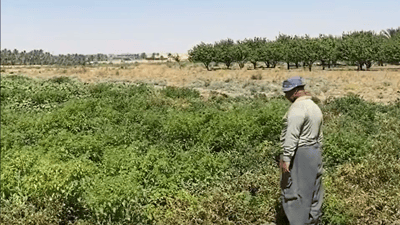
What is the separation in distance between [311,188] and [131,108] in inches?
302

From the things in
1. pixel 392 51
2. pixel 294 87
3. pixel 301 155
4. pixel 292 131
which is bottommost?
pixel 301 155

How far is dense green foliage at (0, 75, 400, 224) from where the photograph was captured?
562cm

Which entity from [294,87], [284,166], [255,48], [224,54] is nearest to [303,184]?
[284,166]

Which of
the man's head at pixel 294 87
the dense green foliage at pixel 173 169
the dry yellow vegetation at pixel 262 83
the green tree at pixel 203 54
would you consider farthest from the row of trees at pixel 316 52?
the man's head at pixel 294 87

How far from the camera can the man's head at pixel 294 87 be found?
4484 millimetres

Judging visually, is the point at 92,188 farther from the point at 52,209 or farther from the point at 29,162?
the point at 29,162

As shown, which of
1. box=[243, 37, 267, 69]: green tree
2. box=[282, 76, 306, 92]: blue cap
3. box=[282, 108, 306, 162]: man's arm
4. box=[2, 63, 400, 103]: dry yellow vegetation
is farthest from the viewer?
box=[243, 37, 267, 69]: green tree

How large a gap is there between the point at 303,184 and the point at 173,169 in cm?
263

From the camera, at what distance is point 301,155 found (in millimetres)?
4496

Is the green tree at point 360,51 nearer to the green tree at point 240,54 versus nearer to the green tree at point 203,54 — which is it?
the green tree at point 240,54

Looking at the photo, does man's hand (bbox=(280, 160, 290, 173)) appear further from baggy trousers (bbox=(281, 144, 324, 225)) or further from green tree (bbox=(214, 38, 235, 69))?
green tree (bbox=(214, 38, 235, 69))

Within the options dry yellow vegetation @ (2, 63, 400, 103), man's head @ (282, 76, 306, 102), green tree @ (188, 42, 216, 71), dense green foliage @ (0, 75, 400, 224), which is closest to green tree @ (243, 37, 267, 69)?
green tree @ (188, 42, 216, 71)

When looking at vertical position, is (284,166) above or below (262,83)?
above

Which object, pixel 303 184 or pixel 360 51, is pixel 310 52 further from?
pixel 303 184
